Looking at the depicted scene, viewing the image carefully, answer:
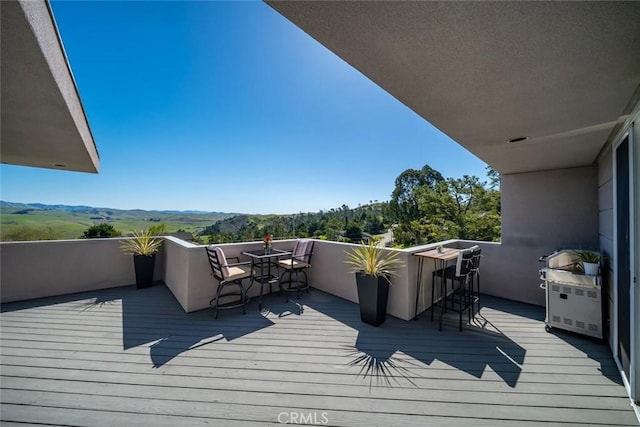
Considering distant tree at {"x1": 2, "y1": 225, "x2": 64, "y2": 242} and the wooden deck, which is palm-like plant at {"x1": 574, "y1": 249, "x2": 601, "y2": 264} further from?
distant tree at {"x1": 2, "y1": 225, "x2": 64, "y2": 242}

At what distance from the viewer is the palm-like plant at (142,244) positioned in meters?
4.80

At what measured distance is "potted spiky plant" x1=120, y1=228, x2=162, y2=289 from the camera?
4.72m

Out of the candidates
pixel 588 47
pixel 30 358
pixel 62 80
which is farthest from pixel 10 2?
pixel 30 358

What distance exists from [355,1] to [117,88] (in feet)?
29.8

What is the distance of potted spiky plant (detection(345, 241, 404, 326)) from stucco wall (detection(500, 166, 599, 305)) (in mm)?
2556

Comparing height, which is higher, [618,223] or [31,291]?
[618,223]

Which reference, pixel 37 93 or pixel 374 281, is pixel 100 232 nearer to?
pixel 37 93

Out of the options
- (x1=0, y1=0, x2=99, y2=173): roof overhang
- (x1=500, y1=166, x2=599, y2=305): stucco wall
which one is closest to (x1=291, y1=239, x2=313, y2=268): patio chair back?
(x1=0, y1=0, x2=99, y2=173): roof overhang

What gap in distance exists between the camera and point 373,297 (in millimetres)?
3178

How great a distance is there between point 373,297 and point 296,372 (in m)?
1.35

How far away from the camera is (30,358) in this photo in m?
2.46

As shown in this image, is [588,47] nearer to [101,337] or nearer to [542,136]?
[542,136]

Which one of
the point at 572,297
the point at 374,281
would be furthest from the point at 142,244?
the point at 572,297

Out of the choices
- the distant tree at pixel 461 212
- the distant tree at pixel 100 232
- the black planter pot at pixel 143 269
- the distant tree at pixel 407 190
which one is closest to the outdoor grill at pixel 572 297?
the distant tree at pixel 461 212
